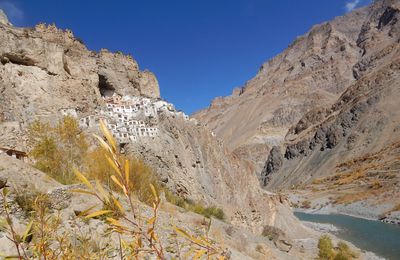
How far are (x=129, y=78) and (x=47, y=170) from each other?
86.6ft

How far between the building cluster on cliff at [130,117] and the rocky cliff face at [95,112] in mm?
898

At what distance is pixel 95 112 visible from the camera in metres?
32.6

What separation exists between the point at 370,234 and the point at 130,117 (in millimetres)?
31407

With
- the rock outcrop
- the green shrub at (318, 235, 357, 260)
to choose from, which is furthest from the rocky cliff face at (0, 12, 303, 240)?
the green shrub at (318, 235, 357, 260)

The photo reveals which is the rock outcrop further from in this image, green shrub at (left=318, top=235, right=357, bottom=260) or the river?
the river

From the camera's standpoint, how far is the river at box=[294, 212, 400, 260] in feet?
116

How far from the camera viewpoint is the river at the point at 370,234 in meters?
35.3

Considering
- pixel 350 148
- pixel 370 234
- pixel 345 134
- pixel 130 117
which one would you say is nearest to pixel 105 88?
pixel 130 117

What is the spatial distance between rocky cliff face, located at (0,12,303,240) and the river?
27.1ft

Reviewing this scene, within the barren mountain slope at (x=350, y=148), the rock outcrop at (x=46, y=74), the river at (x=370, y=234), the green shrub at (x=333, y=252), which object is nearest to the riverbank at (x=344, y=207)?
the river at (x=370, y=234)

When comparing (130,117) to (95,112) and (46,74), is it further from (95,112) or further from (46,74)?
(46,74)

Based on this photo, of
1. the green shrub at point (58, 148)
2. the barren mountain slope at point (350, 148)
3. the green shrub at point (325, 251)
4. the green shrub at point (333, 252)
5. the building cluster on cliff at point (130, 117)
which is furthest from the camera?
the barren mountain slope at point (350, 148)

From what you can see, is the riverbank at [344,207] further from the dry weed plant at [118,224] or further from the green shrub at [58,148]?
the dry weed plant at [118,224]

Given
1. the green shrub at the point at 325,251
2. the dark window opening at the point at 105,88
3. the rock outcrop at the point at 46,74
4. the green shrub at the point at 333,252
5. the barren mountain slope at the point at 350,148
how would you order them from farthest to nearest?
the barren mountain slope at the point at 350,148
the dark window opening at the point at 105,88
the green shrub at the point at 333,252
the green shrub at the point at 325,251
the rock outcrop at the point at 46,74
